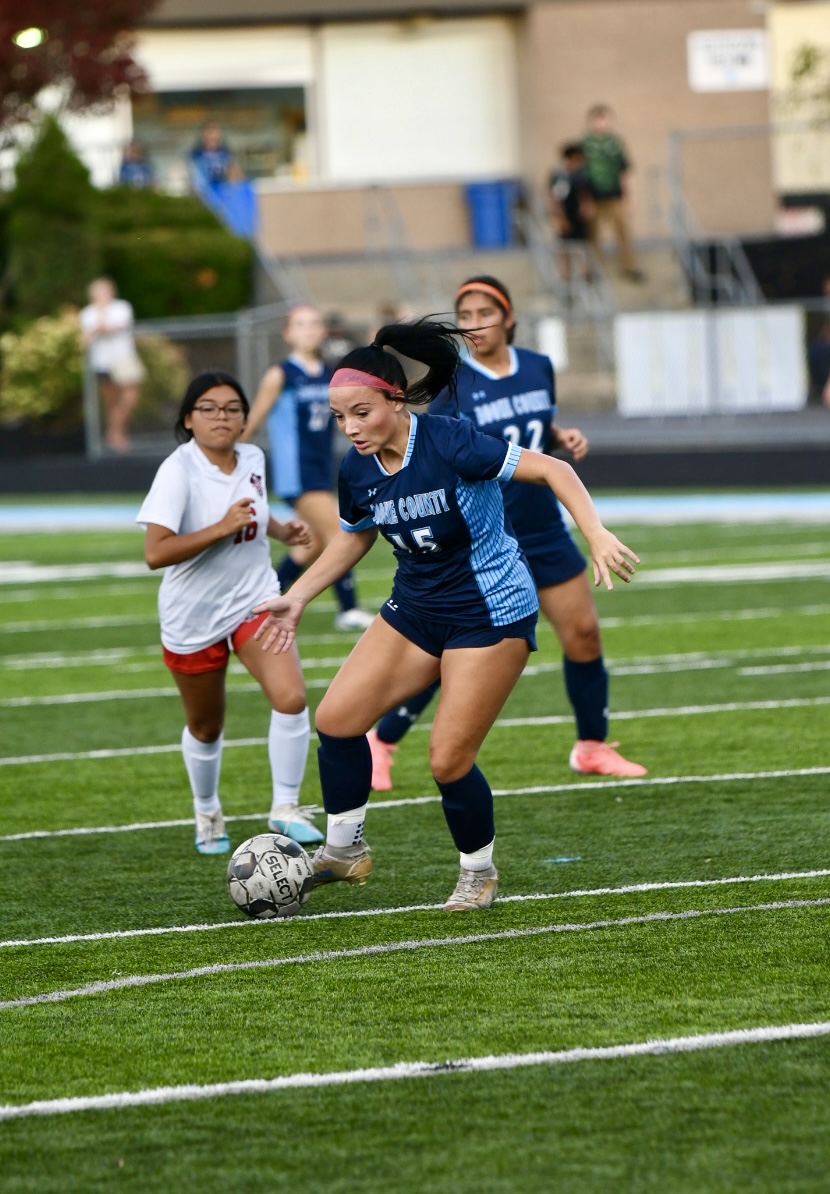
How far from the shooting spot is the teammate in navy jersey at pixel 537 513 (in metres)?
8.45

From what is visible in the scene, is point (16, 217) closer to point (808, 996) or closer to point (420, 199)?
point (420, 199)

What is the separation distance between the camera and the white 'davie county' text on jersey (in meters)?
7.41

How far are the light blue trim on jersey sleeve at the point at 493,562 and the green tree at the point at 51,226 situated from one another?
2400 centimetres

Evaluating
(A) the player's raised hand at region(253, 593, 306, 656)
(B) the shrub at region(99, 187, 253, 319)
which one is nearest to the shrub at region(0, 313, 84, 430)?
(B) the shrub at region(99, 187, 253, 319)

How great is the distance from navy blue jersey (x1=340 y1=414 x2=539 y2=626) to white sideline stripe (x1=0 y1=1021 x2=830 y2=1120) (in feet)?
5.66

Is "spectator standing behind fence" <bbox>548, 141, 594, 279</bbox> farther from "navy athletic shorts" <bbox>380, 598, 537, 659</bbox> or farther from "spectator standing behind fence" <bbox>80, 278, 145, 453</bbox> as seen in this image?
"navy athletic shorts" <bbox>380, 598, 537, 659</bbox>

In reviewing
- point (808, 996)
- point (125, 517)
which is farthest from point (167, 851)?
point (125, 517)

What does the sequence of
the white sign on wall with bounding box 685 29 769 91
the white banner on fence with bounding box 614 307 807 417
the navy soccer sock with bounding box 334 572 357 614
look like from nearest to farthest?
1. the navy soccer sock with bounding box 334 572 357 614
2. the white banner on fence with bounding box 614 307 807 417
3. the white sign on wall with bounding box 685 29 769 91

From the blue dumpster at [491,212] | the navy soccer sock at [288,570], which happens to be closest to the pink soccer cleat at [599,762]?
the navy soccer sock at [288,570]

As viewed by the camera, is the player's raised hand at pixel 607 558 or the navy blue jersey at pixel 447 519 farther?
the navy blue jersey at pixel 447 519

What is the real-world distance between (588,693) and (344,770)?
2.47 meters

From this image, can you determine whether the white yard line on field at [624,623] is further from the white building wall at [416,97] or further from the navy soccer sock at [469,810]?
the white building wall at [416,97]

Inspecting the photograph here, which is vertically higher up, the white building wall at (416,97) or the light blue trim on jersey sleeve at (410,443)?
the white building wall at (416,97)

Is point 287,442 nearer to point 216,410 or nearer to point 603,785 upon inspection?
point 603,785
